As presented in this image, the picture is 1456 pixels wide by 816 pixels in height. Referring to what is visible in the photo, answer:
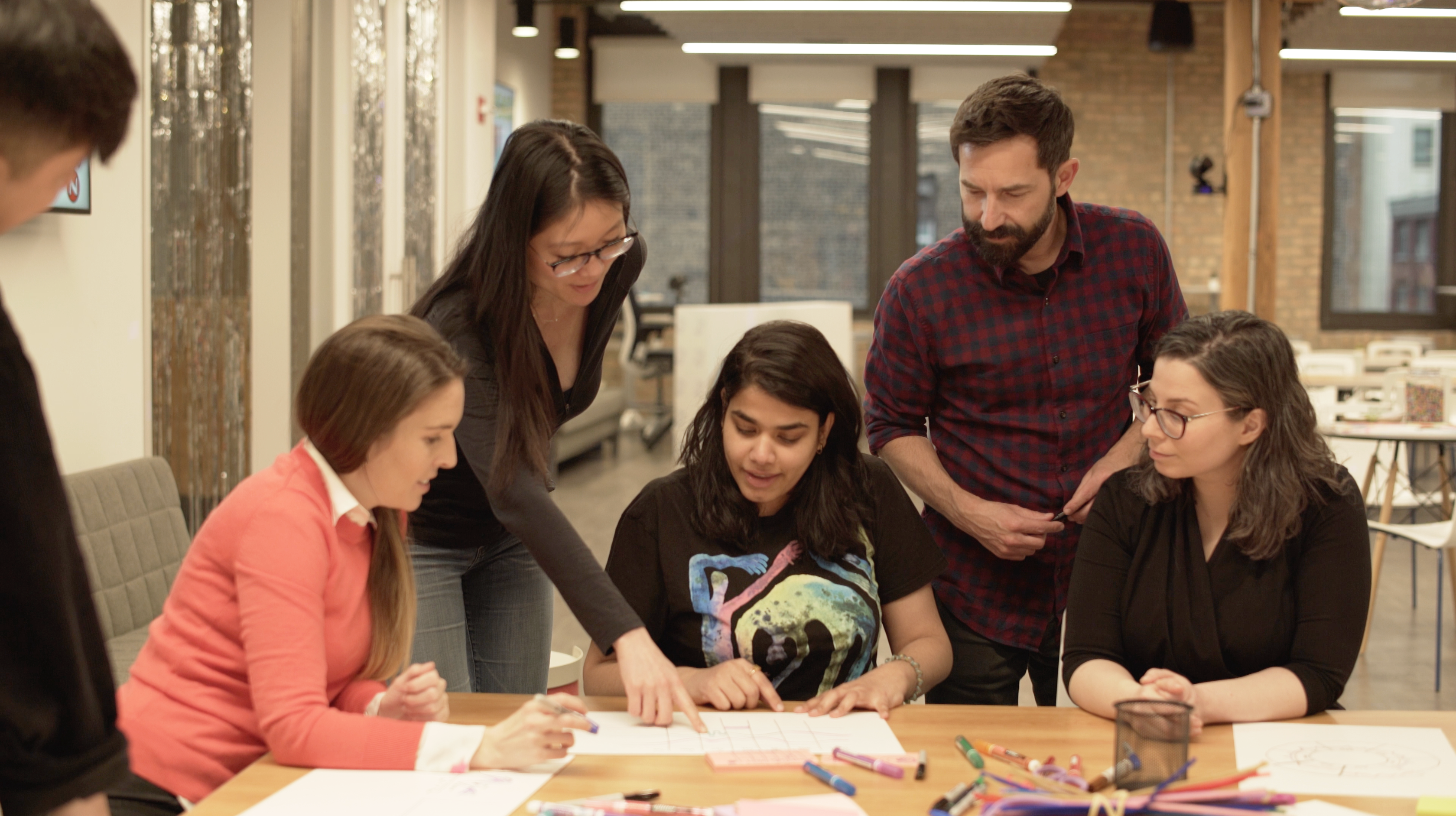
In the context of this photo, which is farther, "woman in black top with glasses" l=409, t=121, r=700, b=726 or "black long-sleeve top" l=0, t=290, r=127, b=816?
"woman in black top with glasses" l=409, t=121, r=700, b=726

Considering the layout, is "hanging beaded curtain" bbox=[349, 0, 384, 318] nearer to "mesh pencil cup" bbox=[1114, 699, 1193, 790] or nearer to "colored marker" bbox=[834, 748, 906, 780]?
"colored marker" bbox=[834, 748, 906, 780]

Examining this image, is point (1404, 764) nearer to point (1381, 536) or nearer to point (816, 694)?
point (816, 694)

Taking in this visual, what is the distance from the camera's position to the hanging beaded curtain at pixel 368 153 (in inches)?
199

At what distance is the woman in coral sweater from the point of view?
140 centimetres

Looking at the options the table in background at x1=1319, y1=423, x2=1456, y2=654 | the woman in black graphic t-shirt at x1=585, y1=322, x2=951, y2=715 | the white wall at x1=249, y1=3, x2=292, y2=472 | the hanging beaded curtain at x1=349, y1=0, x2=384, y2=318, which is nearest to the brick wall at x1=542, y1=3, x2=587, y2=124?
the hanging beaded curtain at x1=349, y1=0, x2=384, y2=318

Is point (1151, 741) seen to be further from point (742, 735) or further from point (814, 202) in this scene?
point (814, 202)

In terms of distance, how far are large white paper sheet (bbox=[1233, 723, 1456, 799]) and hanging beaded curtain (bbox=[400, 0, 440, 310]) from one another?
15.6 feet

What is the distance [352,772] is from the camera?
55.5 inches

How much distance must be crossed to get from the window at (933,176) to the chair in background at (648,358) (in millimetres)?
2437

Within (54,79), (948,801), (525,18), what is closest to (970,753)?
(948,801)

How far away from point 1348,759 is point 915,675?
585 millimetres

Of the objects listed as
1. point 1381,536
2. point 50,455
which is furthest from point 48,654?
point 1381,536

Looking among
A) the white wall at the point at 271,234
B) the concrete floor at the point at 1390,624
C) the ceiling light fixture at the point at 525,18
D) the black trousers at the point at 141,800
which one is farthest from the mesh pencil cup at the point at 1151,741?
the ceiling light fixture at the point at 525,18

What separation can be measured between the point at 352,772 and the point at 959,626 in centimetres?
116
